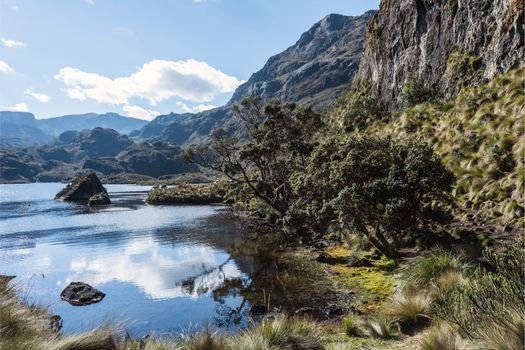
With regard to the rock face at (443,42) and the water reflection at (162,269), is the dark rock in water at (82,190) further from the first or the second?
the rock face at (443,42)

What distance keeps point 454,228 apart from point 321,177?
28.9 feet

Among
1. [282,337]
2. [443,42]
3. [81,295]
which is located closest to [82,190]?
[81,295]

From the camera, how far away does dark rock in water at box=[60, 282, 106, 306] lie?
828 inches

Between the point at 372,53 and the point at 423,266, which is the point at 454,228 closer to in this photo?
the point at 423,266

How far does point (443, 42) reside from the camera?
161ft

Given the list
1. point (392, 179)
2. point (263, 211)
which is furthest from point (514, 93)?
point (263, 211)

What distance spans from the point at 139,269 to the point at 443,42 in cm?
4508

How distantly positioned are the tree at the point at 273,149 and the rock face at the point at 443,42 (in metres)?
17.1

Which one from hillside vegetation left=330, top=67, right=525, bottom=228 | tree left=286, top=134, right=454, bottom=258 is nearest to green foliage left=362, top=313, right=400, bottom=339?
tree left=286, top=134, right=454, bottom=258

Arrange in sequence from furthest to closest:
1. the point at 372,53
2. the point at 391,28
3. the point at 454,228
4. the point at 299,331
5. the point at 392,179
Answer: the point at 372,53
the point at 391,28
the point at 454,228
the point at 392,179
the point at 299,331

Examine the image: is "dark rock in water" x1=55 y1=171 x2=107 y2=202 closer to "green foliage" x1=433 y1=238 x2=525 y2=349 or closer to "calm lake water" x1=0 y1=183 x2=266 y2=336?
"calm lake water" x1=0 y1=183 x2=266 y2=336

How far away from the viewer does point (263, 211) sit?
54.8 meters

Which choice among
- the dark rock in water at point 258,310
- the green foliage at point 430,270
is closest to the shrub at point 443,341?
the green foliage at point 430,270

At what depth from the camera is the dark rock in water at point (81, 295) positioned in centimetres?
2104
